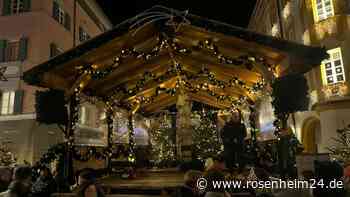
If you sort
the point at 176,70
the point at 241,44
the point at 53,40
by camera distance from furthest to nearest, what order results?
1. the point at 53,40
2. the point at 176,70
3. the point at 241,44

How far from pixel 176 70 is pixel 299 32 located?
41.3ft

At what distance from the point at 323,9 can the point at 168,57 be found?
1261 cm

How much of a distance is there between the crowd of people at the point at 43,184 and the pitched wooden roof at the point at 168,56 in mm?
2628

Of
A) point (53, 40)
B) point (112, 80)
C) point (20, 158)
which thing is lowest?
point (20, 158)

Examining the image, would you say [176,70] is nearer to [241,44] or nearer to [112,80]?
[112,80]

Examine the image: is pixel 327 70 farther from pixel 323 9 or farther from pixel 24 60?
pixel 24 60

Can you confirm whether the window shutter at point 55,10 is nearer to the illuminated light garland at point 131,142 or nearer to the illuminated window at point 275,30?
the illuminated light garland at point 131,142

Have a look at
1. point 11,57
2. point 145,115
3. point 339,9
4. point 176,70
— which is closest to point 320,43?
point 339,9

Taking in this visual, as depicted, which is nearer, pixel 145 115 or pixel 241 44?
pixel 241 44

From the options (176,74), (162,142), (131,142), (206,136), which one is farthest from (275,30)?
(131,142)

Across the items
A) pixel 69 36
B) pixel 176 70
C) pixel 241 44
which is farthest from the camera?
pixel 69 36

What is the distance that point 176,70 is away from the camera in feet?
39.9

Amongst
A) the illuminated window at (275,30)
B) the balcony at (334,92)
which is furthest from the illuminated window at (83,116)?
the illuminated window at (275,30)

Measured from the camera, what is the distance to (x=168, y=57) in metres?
10.5
